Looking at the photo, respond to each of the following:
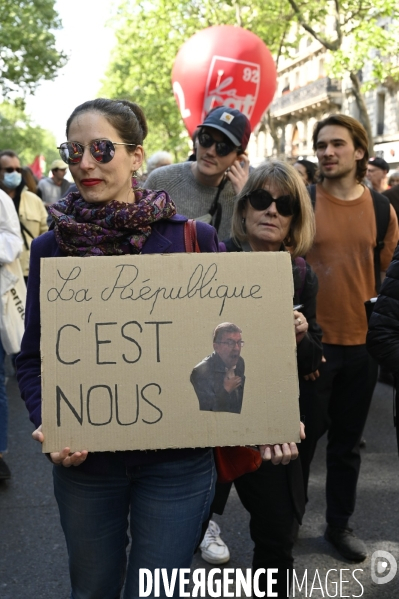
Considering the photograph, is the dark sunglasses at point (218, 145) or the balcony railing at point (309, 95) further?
the balcony railing at point (309, 95)

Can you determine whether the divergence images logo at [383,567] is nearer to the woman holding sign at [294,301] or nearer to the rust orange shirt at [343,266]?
the woman holding sign at [294,301]

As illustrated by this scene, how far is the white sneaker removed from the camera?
12.1ft

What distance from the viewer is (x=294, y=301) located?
9.71 ft

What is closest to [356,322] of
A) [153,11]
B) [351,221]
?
[351,221]

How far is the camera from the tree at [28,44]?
24.5m

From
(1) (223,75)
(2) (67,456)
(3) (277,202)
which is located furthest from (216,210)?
(1) (223,75)

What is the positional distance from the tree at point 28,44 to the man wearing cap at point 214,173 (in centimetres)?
2209

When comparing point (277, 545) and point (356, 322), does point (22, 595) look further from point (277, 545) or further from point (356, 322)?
point (356, 322)

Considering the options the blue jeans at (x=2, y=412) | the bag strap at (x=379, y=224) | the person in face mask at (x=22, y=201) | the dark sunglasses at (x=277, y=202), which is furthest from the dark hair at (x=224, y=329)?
the person in face mask at (x=22, y=201)

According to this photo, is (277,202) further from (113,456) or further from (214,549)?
(214,549)

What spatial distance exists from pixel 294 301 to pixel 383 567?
1.48m

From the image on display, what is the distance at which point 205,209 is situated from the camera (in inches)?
147

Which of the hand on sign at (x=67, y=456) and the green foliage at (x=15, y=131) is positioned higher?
the green foliage at (x=15, y=131)

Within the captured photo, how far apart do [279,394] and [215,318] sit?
0.26m
